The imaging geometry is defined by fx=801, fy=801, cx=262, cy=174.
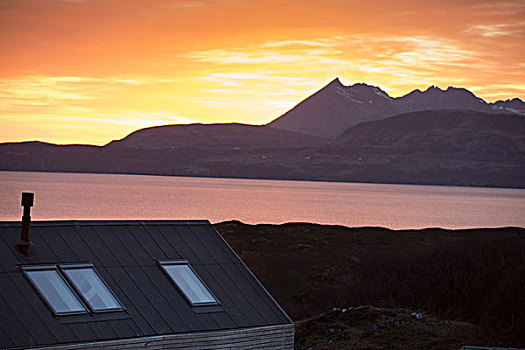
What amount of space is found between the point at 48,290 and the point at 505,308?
24355 millimetres

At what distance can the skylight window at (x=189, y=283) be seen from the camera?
2181 centimetres

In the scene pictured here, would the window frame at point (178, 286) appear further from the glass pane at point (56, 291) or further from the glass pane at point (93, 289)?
the glass pane at point (56, 291)

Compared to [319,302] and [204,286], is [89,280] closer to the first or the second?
[204,286]

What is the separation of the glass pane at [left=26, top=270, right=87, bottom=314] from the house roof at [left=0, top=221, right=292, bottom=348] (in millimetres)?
207

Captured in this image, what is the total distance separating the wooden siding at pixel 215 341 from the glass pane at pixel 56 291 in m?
1.19

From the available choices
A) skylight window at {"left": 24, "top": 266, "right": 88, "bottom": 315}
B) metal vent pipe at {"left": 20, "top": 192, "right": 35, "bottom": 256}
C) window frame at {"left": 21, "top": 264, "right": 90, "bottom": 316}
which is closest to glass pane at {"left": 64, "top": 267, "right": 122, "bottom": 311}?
window frame at {"left": 21, "top": 264, "right": 90, "bottom": 316}

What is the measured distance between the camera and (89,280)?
800 inches

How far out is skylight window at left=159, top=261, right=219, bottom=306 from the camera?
21812 mm

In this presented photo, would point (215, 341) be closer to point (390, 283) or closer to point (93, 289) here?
point (93, 289)

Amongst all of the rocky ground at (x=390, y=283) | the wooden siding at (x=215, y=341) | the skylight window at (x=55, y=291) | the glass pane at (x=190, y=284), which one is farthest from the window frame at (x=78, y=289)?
the rocky ground at (x=390, y=283)

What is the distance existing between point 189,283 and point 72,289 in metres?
3.67

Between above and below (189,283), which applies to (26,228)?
above

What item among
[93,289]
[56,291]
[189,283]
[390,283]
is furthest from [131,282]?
[390,283]

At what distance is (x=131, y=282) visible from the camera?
21156 millimetres
